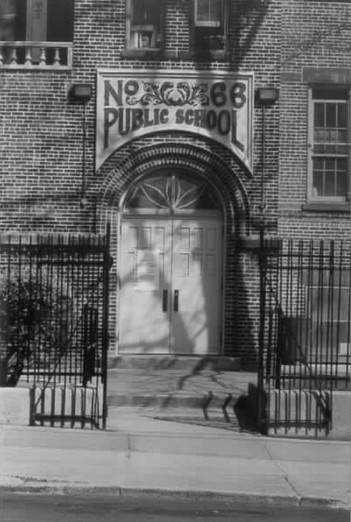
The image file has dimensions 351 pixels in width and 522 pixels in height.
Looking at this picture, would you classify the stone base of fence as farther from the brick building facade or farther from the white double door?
the white double door

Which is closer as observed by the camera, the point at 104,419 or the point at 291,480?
the point at 291,480

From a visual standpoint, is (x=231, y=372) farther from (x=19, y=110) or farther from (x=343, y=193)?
(x=19, y=110)

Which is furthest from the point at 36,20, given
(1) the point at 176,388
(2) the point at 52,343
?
(1) the point at 176,388

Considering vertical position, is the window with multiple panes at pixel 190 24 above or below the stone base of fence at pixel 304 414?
above

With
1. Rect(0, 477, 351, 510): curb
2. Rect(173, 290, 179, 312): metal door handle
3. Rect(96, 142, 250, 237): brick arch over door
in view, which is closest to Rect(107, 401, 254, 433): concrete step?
Rect(0, 477, 351, 510): curb

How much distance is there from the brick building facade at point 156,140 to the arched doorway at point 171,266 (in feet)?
0.08

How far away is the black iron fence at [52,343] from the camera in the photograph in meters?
10.0

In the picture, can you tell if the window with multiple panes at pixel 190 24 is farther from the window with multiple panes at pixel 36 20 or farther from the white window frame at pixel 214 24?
the window with multiple panes at pixel 36 20

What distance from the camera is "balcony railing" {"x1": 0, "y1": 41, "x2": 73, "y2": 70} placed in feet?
47.3

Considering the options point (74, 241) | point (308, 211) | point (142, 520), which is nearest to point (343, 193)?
point (308, 211)

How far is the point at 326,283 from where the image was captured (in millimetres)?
15156

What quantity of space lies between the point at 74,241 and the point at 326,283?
4.39m

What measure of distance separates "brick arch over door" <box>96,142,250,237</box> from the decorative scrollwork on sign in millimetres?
691

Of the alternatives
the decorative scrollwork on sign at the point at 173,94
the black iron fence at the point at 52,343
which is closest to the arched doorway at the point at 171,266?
the decorative scrollwork on sign at the point at 173,94
